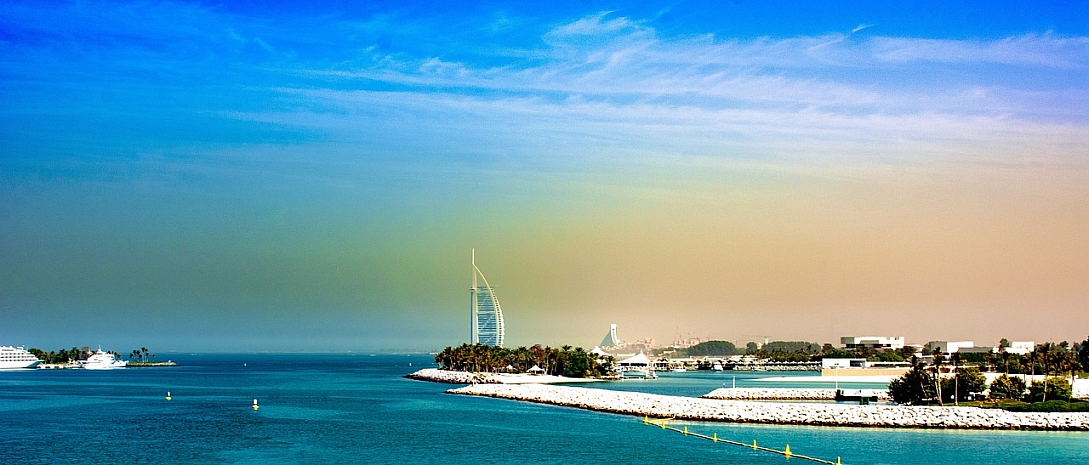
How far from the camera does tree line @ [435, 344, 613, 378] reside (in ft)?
436

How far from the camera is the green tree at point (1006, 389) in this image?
226 feet

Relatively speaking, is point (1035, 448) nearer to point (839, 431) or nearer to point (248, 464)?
point (839, 431)

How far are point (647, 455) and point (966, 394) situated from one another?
33.0 meters

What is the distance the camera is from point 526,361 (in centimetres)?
13988

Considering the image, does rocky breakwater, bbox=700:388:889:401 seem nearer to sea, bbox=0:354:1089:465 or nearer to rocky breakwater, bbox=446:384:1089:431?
rocky breakwater, bbox=446:384:1089:431

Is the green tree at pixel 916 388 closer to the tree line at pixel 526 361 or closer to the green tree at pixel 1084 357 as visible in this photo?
the green tree at pixel 1084 357

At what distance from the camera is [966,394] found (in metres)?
69.4

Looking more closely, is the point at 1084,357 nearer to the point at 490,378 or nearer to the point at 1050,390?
the point at 1050,390

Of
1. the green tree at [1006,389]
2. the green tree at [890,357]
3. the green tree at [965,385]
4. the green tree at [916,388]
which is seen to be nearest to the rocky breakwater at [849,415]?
the green tree at [916,388]

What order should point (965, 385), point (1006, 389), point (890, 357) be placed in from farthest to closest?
point (890, 357) → point (1006, 389) → point (965, 385)

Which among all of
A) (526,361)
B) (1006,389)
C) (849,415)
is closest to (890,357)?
(526,361)

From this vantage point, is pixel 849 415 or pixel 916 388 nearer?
pixel 849 415

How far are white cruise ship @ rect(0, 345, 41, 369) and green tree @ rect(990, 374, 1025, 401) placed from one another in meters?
173

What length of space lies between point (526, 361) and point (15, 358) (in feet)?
361
